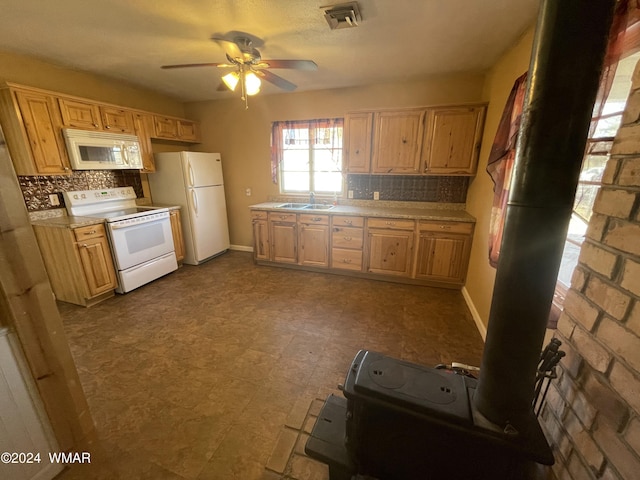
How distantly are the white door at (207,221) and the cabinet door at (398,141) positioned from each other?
2.61 metres

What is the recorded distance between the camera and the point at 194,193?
3777 mm

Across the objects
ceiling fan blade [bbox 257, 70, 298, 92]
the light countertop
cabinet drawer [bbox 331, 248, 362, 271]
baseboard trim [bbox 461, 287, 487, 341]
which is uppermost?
ceiling fan blade [bbox 257, 70, 298, 92]

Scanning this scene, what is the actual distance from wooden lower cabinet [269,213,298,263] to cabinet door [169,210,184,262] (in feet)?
4.51

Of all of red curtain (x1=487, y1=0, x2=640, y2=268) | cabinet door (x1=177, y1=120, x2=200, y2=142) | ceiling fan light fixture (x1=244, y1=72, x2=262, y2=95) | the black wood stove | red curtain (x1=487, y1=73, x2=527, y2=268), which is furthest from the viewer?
cabinet door (x1=177, y1=120, x2=200, y2=142)

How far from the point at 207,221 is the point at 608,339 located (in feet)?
14.1

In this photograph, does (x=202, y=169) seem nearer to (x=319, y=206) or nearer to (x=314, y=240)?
(x=319, y=206)

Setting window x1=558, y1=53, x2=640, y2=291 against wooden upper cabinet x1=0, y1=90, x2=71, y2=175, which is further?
wooden upper cabinet x1=0, y1=90, x2=71, y2=175

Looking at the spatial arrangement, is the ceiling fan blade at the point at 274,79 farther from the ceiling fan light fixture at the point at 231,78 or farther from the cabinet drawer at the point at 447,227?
the cabinet drawer at the point at 447,227

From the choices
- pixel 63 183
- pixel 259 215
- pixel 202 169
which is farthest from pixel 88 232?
pixel 259 215

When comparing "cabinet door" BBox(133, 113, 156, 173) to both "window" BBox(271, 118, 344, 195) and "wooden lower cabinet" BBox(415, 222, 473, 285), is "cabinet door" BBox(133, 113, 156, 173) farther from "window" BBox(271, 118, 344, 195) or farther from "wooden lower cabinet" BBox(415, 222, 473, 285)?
"wooden lower cabinet" BBox(415, 222, 473, 285)

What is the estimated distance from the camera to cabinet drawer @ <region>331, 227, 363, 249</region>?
134 inches

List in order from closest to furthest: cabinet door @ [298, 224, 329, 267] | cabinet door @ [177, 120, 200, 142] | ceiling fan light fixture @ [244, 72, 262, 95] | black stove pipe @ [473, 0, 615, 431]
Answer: black stove pipe @ [473, 0, 615, 431], ceiling fan light fixture @ [244, 72, 262, 95], cabinet door @ [298, 224, 329, 267], cabinet door @ [177, 120, 200, 142]

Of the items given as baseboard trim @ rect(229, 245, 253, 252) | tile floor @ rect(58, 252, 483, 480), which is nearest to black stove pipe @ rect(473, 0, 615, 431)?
tile floor @ rect(58, 252, 483, 480)

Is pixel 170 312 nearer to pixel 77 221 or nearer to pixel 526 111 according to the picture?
pixel 77 221
